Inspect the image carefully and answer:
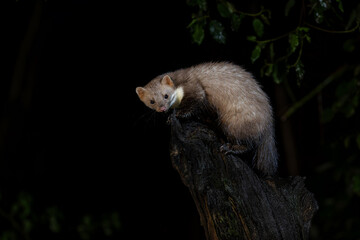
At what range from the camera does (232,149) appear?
9.84 ft

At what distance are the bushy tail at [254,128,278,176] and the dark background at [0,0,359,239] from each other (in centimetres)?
180

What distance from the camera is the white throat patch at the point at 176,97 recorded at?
11.9ft

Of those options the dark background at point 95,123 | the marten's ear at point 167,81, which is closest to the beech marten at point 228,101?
the marten's ear at point 167,81

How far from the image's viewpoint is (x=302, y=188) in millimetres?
2959

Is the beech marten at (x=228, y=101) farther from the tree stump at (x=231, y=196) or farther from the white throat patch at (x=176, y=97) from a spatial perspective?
the tree stump at (x=231, y=196)

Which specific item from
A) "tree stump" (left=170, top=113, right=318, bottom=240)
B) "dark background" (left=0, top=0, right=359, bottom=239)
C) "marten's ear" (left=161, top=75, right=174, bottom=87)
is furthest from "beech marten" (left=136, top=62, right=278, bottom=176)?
"dark background" (left=0, top=0, right=359, bottom=239)

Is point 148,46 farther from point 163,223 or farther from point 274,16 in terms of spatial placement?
point 163,223

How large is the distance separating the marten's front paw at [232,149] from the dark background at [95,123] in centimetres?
188

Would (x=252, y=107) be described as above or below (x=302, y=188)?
above

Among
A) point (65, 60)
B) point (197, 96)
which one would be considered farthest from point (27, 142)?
point (197, 96)

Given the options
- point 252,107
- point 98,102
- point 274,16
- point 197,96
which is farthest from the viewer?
point 98,102

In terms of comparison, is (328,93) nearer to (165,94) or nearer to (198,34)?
(165,94)

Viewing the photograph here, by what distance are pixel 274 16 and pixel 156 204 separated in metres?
2.57

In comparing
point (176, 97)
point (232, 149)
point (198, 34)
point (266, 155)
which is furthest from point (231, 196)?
point (176, 97)
